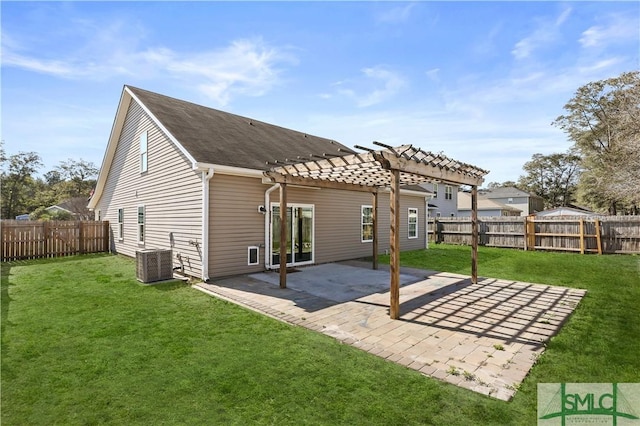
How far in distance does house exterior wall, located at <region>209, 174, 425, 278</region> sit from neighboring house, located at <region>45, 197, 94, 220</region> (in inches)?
1091

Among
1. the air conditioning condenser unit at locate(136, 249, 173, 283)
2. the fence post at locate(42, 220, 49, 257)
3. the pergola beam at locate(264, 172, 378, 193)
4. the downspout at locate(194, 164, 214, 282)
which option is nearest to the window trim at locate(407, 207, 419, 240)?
the pergola beam at locate(264, 172, 378, 193)

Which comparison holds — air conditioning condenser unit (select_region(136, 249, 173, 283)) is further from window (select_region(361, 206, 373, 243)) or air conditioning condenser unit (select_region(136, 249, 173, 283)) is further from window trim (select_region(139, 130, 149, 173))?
window (select_region(361, 206, 373, 243))

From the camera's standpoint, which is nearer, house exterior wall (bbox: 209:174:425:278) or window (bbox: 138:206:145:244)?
house exterior wall (bbox: 209:174:425:278)

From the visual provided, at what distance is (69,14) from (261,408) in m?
8.67

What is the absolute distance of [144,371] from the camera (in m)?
3.30

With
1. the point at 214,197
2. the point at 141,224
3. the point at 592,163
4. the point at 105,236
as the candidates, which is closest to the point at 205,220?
the point at 214,197

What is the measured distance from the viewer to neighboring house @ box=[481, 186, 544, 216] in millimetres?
42250

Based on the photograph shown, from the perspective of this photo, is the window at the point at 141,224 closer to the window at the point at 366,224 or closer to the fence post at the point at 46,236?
the fence post at the point at 46,236

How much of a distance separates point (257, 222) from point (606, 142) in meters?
33.8

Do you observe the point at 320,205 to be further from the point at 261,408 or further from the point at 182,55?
the point at 261,408

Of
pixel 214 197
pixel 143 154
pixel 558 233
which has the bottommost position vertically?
pixel 558 233

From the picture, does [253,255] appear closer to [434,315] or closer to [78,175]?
[434,315]

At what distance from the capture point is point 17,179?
3077cm

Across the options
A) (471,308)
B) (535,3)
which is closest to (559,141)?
(535,3)
